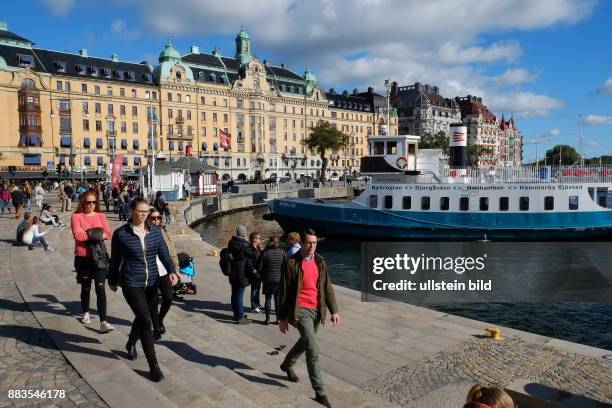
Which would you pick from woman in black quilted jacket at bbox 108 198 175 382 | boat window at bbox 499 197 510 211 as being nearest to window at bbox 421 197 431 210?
boat window at bbox 499 197 510 211

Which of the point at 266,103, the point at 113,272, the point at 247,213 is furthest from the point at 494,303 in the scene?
the point at 266,103

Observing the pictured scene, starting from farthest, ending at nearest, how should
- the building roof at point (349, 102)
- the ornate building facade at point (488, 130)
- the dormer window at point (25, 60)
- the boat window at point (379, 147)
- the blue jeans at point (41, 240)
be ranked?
the ornate building facade at point (488, 130), the building roof at point (349, 102), the dormer window at point (25, 60), the boat window at point (379, 147), the blue jeans at point (41, 240)

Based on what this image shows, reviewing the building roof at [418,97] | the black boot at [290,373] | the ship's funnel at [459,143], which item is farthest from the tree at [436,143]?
the black boot at [290,373]

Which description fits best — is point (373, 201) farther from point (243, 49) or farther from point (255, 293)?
point (243, 49)

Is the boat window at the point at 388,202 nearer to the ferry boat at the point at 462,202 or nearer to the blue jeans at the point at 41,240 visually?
the ferry boat at the point at 462,202

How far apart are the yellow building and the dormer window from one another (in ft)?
0.52

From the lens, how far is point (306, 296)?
622 cm

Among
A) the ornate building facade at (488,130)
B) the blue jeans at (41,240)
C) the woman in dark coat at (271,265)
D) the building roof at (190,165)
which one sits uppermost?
the ornate building facade at (488,130)

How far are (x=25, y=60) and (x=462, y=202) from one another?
7402 centimetres

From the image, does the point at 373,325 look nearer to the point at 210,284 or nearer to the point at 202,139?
the point at 210,284

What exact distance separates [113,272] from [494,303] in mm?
13466

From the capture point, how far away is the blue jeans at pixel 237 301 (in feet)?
30.2

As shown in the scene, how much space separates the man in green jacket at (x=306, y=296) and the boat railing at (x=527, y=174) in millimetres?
23854

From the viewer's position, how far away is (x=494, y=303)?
16094 mm
